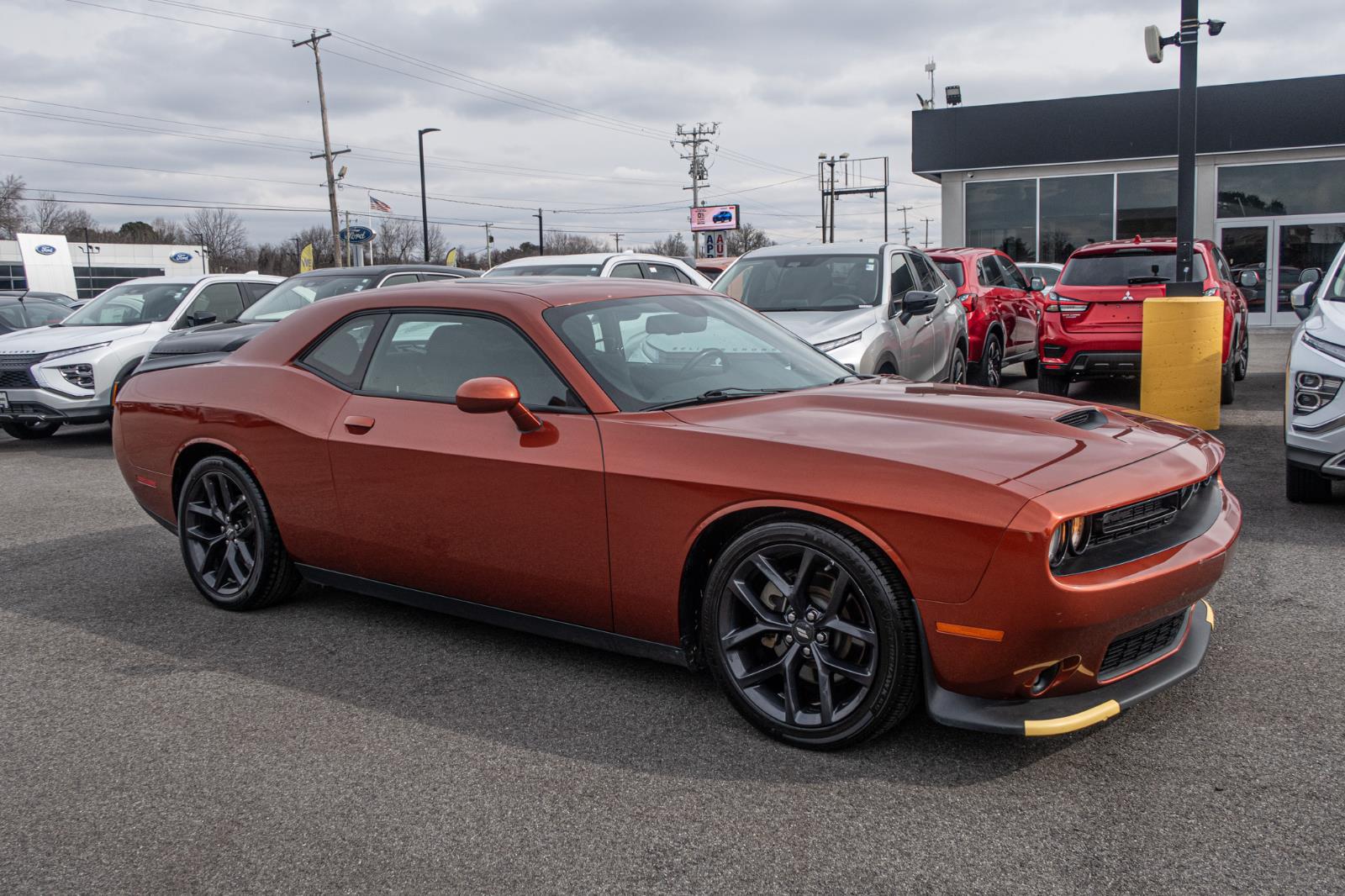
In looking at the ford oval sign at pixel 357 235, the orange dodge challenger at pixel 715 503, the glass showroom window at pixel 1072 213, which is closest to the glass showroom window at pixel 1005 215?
the glass showroom window at pixel 1072 213

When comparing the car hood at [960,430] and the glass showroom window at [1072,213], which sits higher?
the glass showroom window at [1072,213]

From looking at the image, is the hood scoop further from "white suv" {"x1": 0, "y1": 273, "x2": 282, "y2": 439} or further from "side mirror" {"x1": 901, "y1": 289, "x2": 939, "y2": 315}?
"white suv" {"x1": 0, "y1": 273, "x2": 282, "y2": 439}

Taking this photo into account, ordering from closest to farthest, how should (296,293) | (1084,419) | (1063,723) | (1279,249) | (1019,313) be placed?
1. (1063,723)
2. (1084,419)
3. (296,293)
4. (1019,313)
5. (1279,249)

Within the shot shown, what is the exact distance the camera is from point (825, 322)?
→ 8.17 m

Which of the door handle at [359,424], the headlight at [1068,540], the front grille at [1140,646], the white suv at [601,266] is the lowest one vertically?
the front grille at [1140,646]

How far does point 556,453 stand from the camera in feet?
12.4

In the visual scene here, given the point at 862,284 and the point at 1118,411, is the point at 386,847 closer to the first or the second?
the point at 1118,411

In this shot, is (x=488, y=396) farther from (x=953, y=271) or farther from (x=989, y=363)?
(x=953, y=271)

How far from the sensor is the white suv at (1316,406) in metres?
5.85

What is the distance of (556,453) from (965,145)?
967 inches

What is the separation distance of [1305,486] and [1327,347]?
0.89 metres

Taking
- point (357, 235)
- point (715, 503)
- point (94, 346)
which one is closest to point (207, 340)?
point (94, 346)

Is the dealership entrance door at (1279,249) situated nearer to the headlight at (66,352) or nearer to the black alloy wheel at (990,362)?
the black alloy wheel at (990,362)

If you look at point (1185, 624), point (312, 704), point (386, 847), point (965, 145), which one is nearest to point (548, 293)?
point (312, 704)
